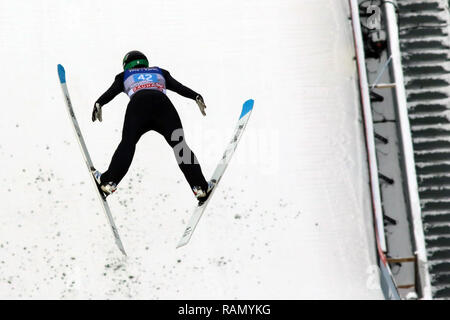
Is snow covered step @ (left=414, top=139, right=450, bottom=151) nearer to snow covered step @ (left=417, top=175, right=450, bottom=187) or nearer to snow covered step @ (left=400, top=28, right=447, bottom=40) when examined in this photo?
snow covered step @ (left=417, top=175, right=450, bottom=187)

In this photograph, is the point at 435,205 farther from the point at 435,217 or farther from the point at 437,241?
the point at 437,241

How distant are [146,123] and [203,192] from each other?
79 centimetres

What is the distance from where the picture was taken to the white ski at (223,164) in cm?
562

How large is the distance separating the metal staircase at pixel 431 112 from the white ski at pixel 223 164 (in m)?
1.76

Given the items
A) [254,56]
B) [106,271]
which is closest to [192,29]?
[254,56]

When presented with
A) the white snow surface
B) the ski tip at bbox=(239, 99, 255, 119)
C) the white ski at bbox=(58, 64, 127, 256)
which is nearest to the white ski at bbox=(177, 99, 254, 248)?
the ski tip at bbox=(239, 99, 255, 119)

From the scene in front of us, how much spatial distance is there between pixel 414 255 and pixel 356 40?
6.98 feet

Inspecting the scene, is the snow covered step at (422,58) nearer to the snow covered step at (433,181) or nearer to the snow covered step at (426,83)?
the snow covered step at (426,83)

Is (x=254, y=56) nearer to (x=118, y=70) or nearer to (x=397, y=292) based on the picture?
(x=118, y=70)

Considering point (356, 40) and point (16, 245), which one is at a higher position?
point (356, 40)

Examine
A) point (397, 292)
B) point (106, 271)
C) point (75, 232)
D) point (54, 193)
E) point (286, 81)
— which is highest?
point (286, 81)

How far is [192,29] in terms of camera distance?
663 centimetres

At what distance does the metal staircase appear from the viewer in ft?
19.6

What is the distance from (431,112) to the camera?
634 centimetres
